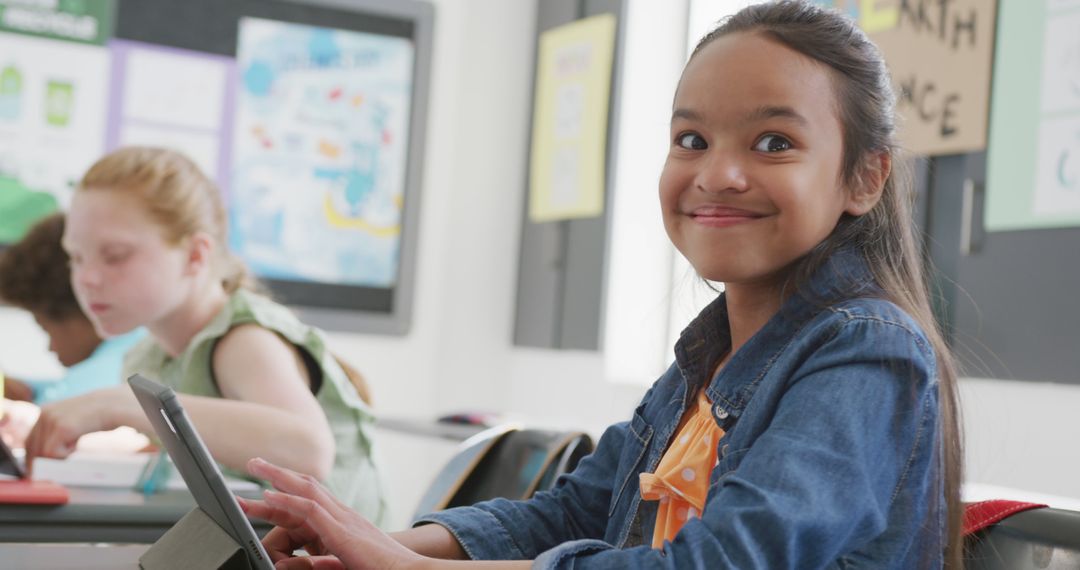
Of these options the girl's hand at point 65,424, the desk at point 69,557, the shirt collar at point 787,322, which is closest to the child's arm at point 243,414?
the girl's hand at point 65,424

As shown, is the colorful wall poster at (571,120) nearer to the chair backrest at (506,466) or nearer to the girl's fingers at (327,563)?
the chair backrest at (506,466)

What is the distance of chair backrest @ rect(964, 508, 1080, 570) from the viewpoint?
31.4 inches

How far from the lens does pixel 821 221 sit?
2.95 feet

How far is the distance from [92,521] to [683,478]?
597 mm

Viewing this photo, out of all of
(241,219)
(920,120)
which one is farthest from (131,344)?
(920,120)

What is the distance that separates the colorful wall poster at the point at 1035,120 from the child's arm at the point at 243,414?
3.84ft

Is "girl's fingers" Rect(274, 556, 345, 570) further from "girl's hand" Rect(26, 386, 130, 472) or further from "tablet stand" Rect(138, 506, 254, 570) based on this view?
"girl's hand" Rect(26, 386, 130, 472)

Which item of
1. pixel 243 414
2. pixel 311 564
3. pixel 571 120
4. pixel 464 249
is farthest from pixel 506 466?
pixel 464 249

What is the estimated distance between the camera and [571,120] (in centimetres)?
333

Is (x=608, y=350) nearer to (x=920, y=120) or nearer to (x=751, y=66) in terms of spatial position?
(x=920, y=120)

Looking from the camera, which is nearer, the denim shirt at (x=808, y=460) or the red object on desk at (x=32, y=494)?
the denim shirt at (x=808, y=460)

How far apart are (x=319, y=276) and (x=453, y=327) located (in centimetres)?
41

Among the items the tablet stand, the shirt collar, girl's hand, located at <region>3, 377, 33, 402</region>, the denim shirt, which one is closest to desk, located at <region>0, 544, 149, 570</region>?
the tablet stand

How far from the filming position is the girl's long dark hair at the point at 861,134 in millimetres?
892
